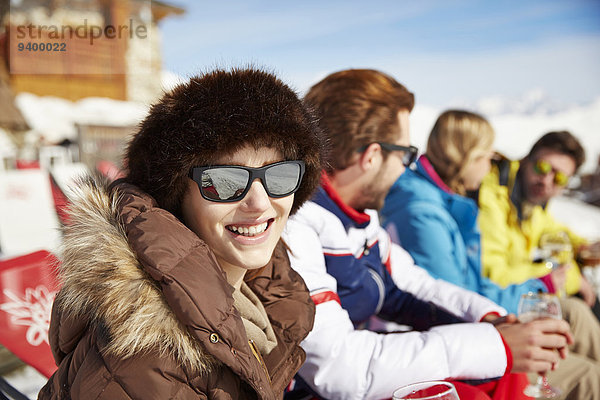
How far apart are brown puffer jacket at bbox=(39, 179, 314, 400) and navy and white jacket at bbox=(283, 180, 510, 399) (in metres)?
0.42

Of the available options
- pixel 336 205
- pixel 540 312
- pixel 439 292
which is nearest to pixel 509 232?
pixel 439 292

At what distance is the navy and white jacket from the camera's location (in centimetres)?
145

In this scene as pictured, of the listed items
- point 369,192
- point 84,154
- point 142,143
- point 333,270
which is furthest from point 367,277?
point 84,154

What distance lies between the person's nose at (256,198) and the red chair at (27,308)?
3.39 ft

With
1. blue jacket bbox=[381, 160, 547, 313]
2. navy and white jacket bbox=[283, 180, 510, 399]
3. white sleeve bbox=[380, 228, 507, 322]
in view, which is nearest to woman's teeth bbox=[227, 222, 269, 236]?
navy and white jacket bbox=[283, 180, 510, 399]

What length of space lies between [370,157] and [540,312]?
0.88 metres

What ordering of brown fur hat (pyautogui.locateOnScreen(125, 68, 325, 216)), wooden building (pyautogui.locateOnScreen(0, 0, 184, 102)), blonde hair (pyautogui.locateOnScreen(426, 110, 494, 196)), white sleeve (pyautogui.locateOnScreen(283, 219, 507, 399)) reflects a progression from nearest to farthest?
brown fur hat (pyautogui.locateOnScreen(125, 68, 325, 216)) < white sleeve (pyautogui.locateOnScreen(283, 219, 507, 399)) < blonde hair (pyautogui.locateOnScreen(426, 110, 494, 196)) < wooden building (pyautogui.locateOnScreen(0, 0, 184, 102))

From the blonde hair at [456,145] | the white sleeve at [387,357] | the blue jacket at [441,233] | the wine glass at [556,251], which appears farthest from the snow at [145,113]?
the wine glass at [556,251]

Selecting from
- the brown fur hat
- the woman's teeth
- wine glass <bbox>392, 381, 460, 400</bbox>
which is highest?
the brown fur hat

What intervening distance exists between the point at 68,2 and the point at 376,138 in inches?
816

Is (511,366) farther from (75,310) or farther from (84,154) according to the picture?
(84,154)

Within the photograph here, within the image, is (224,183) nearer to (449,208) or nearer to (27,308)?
(27,308)

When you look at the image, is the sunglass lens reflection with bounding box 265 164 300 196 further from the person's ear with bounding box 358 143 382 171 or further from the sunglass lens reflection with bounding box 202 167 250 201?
the person's ear with bounding box 358 143 382 171

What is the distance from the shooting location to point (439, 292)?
2.15 meters
